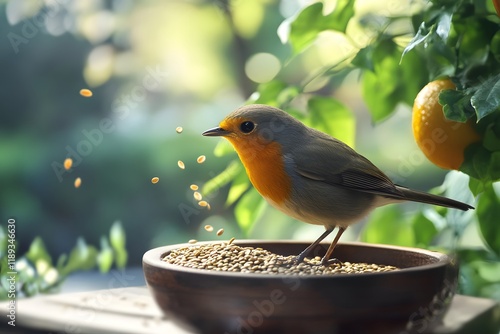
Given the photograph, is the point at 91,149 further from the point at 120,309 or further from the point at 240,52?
the point at 120,309

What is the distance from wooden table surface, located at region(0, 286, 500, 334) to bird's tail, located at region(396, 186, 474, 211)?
196mm

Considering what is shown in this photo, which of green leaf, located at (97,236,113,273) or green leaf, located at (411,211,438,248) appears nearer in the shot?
green leaf, located at (411,211,438,248)

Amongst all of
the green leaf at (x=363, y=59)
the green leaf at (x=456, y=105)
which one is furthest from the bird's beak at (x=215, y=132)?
the green leaf at (x=456, y=105)

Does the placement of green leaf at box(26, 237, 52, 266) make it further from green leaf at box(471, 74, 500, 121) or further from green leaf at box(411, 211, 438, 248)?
green leaf at box(471, 74, 500, 121)

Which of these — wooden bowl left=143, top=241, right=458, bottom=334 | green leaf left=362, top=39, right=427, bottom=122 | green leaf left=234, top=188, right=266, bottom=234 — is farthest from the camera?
green leaf left=234, top=188, right=266, bottom=234

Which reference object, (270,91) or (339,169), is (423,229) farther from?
(270,91)

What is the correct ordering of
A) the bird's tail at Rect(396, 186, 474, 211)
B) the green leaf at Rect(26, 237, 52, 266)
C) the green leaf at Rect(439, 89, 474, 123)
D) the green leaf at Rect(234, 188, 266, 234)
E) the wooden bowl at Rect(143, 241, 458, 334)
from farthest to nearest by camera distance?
the green leaf at Rect(26, 237, 52, 266) → the green leaf at Rect(234, 188, 266, 234) → the bird's tail at Rect(396, 186, 474, 211) → the green leaf at Rect(439, 89, 474, 123) → the wooden bowl at Rect(143, 241, 458, 334)

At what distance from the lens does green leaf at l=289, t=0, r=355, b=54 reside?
4.34 feet

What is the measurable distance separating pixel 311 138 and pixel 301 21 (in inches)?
9.1

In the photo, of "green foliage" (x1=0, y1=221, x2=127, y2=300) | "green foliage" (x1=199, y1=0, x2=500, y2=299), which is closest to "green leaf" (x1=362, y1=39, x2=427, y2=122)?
"green foliage" (x1=199, y1=0, x2=500, y2=299)

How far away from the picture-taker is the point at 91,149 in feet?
7.59

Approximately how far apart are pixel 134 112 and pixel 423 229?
1.31 m

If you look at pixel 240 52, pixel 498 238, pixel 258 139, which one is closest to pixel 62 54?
pixel 240 52

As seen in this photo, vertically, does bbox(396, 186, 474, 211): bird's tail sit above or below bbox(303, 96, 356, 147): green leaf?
below
